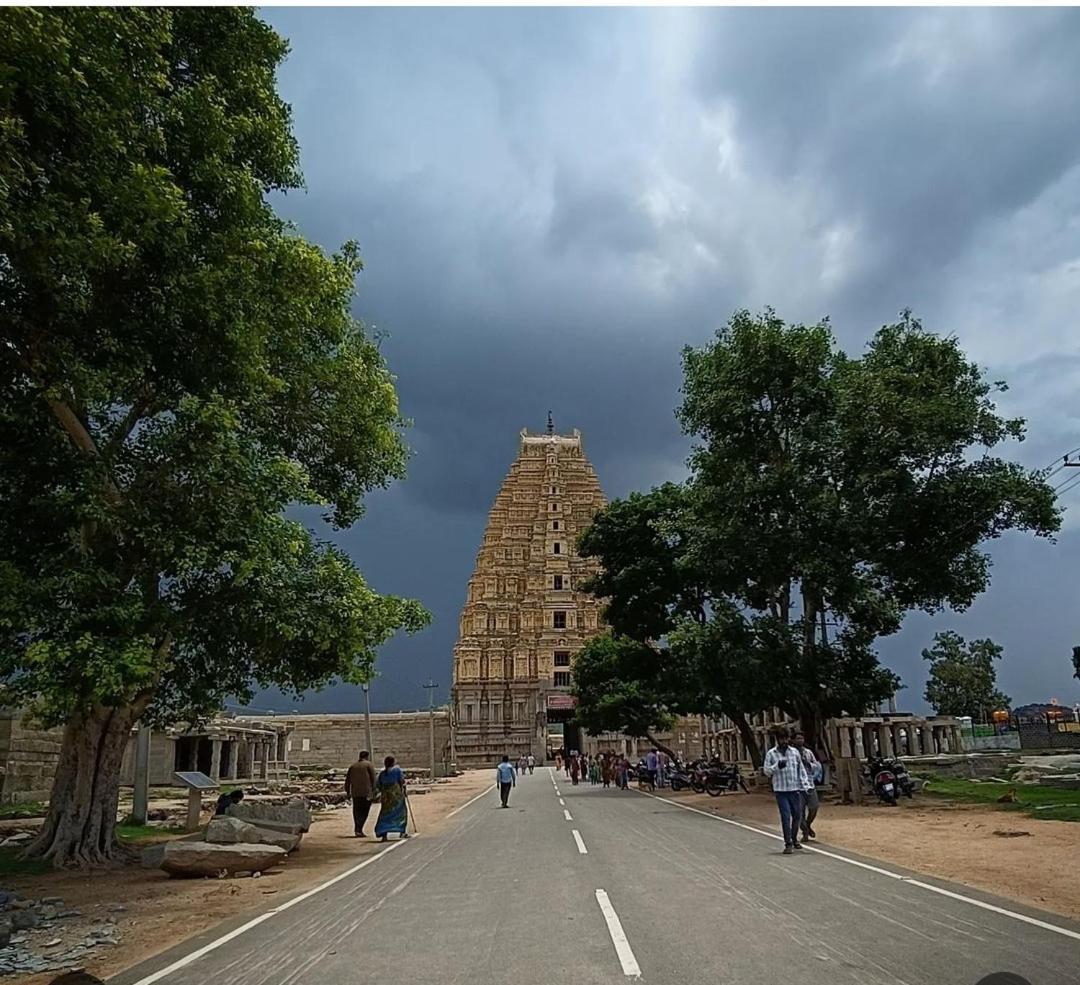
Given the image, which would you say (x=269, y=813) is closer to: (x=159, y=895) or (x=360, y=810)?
(x=360, y=810)

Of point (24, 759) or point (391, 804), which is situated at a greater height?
point (24, 759)

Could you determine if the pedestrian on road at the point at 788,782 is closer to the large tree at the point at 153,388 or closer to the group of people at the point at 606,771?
the large tree at the point at 153,388

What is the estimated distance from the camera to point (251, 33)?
556 inches

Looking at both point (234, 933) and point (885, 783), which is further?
point (885, 783)

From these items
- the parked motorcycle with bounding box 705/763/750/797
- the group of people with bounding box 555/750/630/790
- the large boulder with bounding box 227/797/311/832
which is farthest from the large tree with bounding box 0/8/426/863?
the group of people with bounding box 555/750/630/790

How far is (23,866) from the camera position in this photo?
13688 mm

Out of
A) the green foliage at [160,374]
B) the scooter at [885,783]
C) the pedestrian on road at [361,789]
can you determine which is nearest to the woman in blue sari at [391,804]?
the pedestrian on road at [361,789]

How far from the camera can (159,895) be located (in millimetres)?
11359

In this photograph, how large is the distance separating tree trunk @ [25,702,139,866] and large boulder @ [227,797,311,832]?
200 centimetres

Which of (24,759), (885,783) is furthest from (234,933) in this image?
(24,759)

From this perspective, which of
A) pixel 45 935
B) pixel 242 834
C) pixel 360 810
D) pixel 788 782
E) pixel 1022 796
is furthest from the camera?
pixel 1022 796

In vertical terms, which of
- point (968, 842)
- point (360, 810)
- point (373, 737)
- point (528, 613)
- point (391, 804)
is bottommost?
point (968, 842)

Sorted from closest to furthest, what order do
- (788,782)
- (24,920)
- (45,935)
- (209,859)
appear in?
(45,935)
(24,920)
(209,859)
(788,782)

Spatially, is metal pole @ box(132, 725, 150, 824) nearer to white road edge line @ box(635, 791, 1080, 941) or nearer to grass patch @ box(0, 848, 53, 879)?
grass patch @ box(0, 848, 53, 879)
